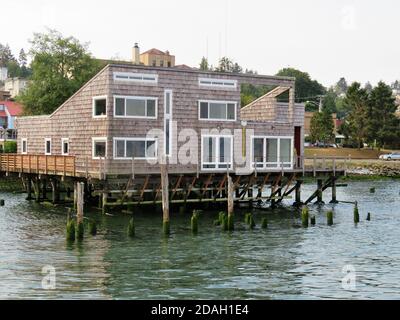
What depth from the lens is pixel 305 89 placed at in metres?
180

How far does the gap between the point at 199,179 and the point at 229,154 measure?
9.38 ft

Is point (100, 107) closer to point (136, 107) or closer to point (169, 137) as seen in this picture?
point (136, 107)

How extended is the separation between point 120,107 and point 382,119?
84.6m

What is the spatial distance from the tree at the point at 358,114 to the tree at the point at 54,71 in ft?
178

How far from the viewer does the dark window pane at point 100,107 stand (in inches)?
1705

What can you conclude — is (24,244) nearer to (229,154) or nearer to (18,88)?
(229,154)

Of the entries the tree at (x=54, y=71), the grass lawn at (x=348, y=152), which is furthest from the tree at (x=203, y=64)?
the tree at (x=54, y=71)

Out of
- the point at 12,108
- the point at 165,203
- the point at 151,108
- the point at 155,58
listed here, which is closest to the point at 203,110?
the point at 151,108

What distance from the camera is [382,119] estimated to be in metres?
118

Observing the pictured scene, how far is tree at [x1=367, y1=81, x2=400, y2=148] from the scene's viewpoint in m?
116

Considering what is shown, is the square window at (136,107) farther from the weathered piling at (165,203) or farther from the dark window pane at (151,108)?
the weathered piling at (165,203)

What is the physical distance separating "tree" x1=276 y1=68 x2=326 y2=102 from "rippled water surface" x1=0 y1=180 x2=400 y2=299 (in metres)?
135

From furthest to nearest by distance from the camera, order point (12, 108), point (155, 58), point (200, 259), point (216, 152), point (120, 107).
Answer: point (155, 58)
point (12, 108)
point (216, 152)
point (120, 107)
point (200, 259)
